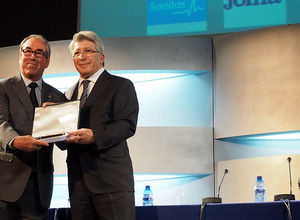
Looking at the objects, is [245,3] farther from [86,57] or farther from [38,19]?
[86,57]

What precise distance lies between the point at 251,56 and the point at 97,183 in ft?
8.55

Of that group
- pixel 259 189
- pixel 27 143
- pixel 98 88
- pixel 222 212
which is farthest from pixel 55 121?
pixel 259 189

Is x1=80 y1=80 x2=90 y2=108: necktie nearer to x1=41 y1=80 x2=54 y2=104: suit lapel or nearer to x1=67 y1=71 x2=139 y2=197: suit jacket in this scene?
x1=67 y1=71 x2=139 y2=197: suit jacket

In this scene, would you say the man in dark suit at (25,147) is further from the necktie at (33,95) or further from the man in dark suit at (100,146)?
the man in dark suit at (100,146)

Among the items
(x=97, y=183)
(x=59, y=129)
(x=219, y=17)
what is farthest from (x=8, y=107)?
(x=219, y=17)

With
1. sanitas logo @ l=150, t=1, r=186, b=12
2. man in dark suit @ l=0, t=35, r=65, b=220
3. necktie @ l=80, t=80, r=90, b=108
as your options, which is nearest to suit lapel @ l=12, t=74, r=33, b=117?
man in dark suit @ l=0, t=35, r=65, b=220

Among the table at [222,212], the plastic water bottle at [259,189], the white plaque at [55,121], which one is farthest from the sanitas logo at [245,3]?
the white plaque at [55,121]

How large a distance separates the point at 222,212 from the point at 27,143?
968 mm

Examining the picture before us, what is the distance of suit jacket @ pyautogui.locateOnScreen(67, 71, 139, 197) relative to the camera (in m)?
2.22

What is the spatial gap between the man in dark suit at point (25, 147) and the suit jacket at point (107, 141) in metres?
0.13

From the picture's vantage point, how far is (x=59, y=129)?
87.0 inches

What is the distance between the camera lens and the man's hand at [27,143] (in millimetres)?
2184

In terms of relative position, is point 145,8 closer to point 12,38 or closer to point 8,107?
point 12,38

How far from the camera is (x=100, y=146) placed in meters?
2.18
